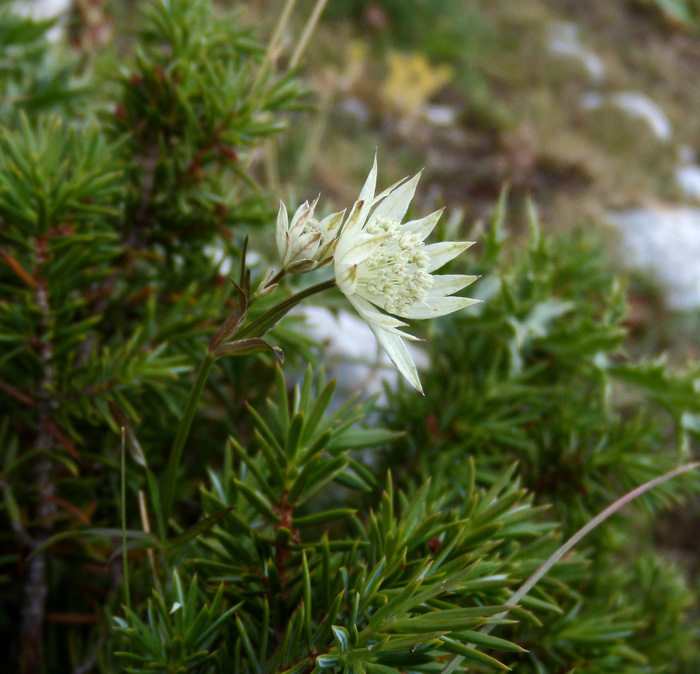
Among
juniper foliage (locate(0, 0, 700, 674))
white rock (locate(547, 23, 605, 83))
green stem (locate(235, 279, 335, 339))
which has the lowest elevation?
juniper foliage (locate(0, 0, 700, 674))

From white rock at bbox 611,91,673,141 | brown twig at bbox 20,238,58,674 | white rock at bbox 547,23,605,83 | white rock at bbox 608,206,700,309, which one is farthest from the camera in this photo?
white rock at bbox 547,23,605,83

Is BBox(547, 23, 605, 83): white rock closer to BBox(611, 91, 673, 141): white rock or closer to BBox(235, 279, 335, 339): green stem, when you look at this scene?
BBox(611, 91, 673, 141): white rock

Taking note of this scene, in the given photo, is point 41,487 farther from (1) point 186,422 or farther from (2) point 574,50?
(2) point 574,50

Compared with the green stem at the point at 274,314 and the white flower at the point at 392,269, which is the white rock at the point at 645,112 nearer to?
the white flower at the point at 392,269

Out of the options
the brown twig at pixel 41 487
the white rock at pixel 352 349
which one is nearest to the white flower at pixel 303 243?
the brown twig at pixel 41 487

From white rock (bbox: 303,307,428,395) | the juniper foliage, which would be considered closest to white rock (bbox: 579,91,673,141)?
white rock (bbox: 303,307,428,395)

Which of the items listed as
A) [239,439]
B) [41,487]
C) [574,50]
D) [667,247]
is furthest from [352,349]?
[574,50]

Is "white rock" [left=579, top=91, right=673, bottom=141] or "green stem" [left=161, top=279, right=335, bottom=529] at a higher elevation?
"white rock" [left=579, top=91, right=673, bottom=141]
